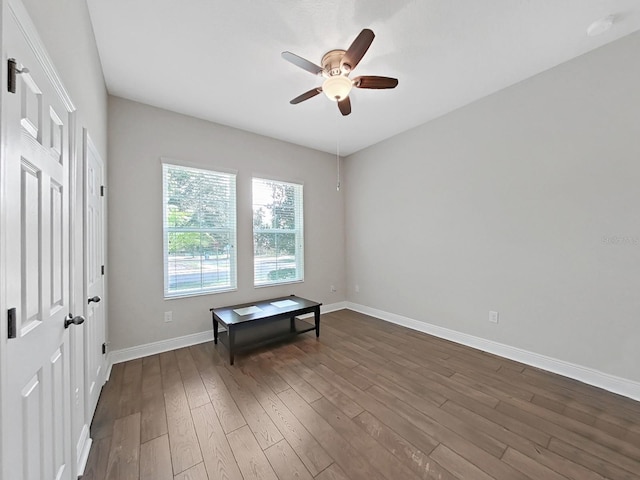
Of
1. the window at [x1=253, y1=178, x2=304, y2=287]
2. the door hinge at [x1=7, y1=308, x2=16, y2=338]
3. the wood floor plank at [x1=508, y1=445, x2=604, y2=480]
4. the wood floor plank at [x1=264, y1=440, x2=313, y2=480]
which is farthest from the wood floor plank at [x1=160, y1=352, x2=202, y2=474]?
the wood floor plank at [x1=508, y1=445, x2=604, y2=480]

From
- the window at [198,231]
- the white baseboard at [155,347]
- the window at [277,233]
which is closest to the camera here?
the white baseboard at [155,347]

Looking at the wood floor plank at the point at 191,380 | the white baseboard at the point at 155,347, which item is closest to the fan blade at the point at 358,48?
the wood floor plank at the point at 191,380

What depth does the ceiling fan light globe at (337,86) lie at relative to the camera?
6.85ft

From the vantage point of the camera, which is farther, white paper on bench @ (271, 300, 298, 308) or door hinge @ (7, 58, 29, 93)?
white paper on bench @ (271, 300, 298, 308)

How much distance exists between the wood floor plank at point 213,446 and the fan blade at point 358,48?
278cm

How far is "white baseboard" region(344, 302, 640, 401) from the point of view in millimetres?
2137

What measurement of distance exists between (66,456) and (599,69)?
4592 millimetres

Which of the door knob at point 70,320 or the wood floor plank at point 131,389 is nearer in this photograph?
the door knob at point 70,320

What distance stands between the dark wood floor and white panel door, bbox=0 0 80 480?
0.62 meters

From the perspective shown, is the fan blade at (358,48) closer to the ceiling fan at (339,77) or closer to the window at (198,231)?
the ceiling fan at (339,77)

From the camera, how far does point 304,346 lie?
10.3ft

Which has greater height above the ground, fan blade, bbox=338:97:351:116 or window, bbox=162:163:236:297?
fan blade, bbox=338:97:351:116

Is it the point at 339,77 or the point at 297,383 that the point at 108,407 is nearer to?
the point at 297,383

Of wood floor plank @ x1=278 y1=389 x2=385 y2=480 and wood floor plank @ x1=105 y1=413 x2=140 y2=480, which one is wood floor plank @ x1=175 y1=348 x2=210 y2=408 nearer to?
wood floor plank @ x1=105 y1=413 x2=140 y2=480
